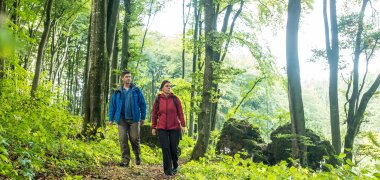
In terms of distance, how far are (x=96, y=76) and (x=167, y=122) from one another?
302 centimetres

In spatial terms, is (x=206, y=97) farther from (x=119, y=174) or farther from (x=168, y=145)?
(x=119, y=174)

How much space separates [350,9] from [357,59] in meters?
2.34

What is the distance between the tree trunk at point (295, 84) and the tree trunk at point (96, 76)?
5137 mm

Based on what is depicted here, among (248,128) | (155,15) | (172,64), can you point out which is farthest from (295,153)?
(172,64)

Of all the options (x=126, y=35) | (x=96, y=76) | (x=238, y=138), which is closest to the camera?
(x=96, y=76)

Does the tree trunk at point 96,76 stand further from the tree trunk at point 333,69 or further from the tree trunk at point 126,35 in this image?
the tree trunk at point 333,69

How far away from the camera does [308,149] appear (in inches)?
508

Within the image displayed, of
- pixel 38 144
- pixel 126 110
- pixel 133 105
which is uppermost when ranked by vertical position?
pixel 133 105

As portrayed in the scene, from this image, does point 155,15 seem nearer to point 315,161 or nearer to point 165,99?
point 315,161

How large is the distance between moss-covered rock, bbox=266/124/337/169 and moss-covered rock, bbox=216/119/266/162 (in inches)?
42.1

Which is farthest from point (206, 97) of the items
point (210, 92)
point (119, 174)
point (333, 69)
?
point (333, 69)

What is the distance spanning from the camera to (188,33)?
2367 cm

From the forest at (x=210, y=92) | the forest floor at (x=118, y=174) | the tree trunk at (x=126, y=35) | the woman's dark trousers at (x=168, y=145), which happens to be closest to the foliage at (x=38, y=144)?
the forest at (x=210, y=92)

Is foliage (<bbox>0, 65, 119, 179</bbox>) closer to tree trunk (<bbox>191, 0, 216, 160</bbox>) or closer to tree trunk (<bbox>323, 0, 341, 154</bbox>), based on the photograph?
tree trunk (<bbox>191, 0, 216, 160</bbox>)
